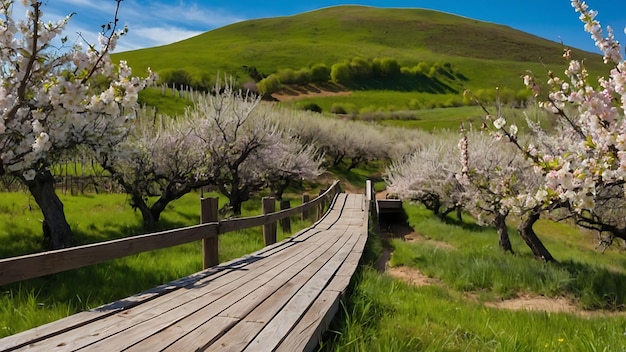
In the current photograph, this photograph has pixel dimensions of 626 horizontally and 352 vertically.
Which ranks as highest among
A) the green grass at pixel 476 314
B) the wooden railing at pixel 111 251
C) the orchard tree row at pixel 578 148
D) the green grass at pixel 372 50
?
the green grass at pixel 372 50

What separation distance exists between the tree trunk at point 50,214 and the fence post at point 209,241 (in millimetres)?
5024

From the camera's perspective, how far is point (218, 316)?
3.59 m

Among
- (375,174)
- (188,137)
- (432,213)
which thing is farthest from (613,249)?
(375,174)

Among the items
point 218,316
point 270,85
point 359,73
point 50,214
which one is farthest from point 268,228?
point 359,73

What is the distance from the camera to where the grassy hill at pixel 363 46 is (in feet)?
378

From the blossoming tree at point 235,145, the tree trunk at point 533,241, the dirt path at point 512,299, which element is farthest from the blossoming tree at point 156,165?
the tree trunk at point 533,241

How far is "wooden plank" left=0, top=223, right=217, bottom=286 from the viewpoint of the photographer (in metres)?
2.96

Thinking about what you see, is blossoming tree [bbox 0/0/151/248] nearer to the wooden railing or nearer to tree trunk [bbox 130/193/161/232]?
the wooden railing

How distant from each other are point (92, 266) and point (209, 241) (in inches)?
144

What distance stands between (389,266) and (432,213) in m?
12.8

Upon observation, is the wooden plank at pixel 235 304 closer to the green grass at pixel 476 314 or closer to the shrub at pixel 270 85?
the green grass at pixel 476 314

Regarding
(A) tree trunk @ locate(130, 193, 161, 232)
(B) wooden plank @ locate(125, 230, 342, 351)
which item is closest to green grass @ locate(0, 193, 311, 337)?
(A) tree trunk @ locate(130, 193, 161, 232)

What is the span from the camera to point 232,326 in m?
3.37

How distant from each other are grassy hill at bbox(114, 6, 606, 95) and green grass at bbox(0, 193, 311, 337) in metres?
76.6
